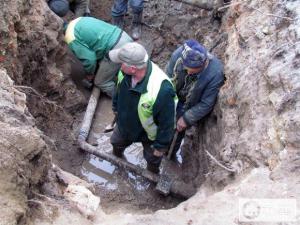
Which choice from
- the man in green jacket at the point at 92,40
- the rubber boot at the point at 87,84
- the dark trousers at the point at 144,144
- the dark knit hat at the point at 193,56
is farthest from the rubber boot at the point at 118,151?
the dark knit hat at the point at 193,56

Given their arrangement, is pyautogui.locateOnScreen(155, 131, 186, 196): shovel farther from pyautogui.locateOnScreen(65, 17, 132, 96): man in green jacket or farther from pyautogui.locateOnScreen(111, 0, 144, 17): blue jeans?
pyautogui.locateOnScreen(111, 0, 144, 17): blue jeans

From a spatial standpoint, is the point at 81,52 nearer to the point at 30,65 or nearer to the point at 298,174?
the point at 30,65

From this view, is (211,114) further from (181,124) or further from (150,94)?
(150,94)

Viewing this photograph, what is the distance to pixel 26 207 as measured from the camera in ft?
10.8

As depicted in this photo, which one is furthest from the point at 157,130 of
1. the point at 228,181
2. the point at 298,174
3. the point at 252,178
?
the point at 298,174

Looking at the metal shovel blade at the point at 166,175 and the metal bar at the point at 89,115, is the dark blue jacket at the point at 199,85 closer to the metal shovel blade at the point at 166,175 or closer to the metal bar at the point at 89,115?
the metal shovel blade at the point at 166,175

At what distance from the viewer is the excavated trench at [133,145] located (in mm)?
5957

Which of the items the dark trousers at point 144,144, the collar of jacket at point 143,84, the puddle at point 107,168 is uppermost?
the collar of jacket at point 143,84

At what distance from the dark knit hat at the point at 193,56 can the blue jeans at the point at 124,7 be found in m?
3.05

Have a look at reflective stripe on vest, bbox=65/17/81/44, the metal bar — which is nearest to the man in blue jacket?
the metal bar

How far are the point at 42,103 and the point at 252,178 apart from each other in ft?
11.1

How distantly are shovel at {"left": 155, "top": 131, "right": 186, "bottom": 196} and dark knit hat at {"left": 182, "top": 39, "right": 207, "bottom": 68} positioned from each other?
4.60ft

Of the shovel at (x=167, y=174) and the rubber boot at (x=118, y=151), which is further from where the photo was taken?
the rubber boot at (x=118, y=151)

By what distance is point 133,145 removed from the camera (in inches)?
266
